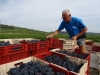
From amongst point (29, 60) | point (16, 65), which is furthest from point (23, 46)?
point (16, 65)

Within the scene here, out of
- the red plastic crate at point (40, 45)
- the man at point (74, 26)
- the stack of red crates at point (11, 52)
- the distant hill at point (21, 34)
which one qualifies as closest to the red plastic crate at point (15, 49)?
the stack of red crates at point (11, 52)

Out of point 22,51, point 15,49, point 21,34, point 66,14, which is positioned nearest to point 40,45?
point 22,51

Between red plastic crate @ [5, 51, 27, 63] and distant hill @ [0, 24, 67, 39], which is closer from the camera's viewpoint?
red plastic crate @ [5, 51, 27, 63]

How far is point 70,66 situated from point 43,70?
77cm

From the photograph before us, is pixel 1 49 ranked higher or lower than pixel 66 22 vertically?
lower

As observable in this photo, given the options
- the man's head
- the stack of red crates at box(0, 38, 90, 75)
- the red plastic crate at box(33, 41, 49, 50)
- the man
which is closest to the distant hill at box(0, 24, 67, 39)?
the red plastic crate at box(33, 41, 49, 50)

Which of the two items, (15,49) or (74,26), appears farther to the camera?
(74,26)

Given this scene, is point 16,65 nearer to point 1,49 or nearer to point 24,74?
point 24,74

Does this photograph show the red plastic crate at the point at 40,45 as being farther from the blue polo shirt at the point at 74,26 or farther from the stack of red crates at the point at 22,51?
the blue polo shirt at the point at 74,26

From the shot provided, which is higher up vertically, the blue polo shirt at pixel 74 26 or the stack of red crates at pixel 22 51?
the blue polo shirt at pixel 74 26

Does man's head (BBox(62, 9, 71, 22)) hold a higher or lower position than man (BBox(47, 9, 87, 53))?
higher

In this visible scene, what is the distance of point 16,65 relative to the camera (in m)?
2.74

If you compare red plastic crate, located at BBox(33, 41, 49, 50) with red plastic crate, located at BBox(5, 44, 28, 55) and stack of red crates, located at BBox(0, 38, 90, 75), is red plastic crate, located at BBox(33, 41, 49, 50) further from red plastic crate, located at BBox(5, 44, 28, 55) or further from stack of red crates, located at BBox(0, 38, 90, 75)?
red plastic crate, located at BBox(5, 44, 28, 55)

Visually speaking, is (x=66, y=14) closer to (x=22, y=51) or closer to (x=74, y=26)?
(x=74, y=26)
